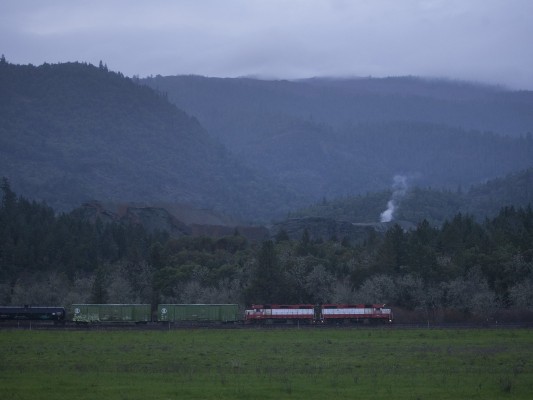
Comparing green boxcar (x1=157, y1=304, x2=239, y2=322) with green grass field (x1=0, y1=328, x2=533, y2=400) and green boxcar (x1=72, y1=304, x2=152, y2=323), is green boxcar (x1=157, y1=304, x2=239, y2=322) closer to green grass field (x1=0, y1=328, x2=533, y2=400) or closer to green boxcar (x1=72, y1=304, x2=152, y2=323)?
green boxcar (x1=72, y1=304, x2=152, y2=323)

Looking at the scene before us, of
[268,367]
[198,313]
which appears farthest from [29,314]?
[268,367]

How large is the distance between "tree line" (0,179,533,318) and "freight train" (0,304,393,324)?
9.61 meters

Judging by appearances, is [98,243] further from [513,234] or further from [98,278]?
[513,234]

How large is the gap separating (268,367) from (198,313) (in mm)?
51618

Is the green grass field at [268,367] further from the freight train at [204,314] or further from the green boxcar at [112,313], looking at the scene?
the green boxcar at [112,313]

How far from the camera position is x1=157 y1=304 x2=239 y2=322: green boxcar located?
9462 centimetres

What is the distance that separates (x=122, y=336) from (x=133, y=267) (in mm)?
62605

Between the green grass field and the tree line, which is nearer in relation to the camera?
the green grass field

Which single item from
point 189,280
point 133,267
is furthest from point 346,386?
point 133,267

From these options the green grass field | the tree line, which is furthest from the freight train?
the green grass field

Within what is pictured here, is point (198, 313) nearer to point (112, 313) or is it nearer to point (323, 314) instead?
point (112, 313)

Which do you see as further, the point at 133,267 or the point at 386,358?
the point at 133,267

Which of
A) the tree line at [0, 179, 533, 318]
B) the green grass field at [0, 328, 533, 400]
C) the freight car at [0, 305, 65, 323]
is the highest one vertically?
the tree line at [0, 179, 533, 318]

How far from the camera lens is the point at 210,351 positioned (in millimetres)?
53438
